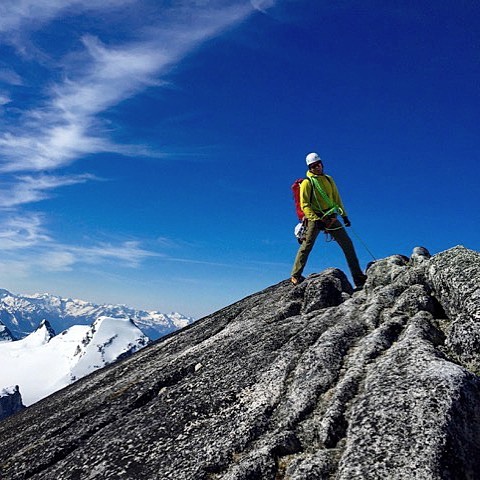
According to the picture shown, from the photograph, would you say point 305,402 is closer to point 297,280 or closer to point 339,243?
point 297,280

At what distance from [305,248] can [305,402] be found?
12992 mm

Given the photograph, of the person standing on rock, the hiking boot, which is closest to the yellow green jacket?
the person standing on rock

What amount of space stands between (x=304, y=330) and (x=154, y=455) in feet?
24.3

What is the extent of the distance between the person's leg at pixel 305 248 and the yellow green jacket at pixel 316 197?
1.99ft

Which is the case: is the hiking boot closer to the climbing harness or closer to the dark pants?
the dark pants

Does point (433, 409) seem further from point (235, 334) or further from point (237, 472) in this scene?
point (235, 334)

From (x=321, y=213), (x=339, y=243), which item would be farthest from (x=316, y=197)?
(x=339, y=243)

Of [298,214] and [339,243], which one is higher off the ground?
[298,214]

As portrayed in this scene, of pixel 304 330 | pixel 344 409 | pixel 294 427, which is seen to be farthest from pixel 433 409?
pixel 304 330

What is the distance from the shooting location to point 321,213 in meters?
24.8

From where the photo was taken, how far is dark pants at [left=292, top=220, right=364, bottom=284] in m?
24.9

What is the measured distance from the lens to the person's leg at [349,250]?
24875 millimetres

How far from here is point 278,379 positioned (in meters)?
14.8

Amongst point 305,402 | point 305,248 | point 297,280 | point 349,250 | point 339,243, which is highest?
point 305,248
